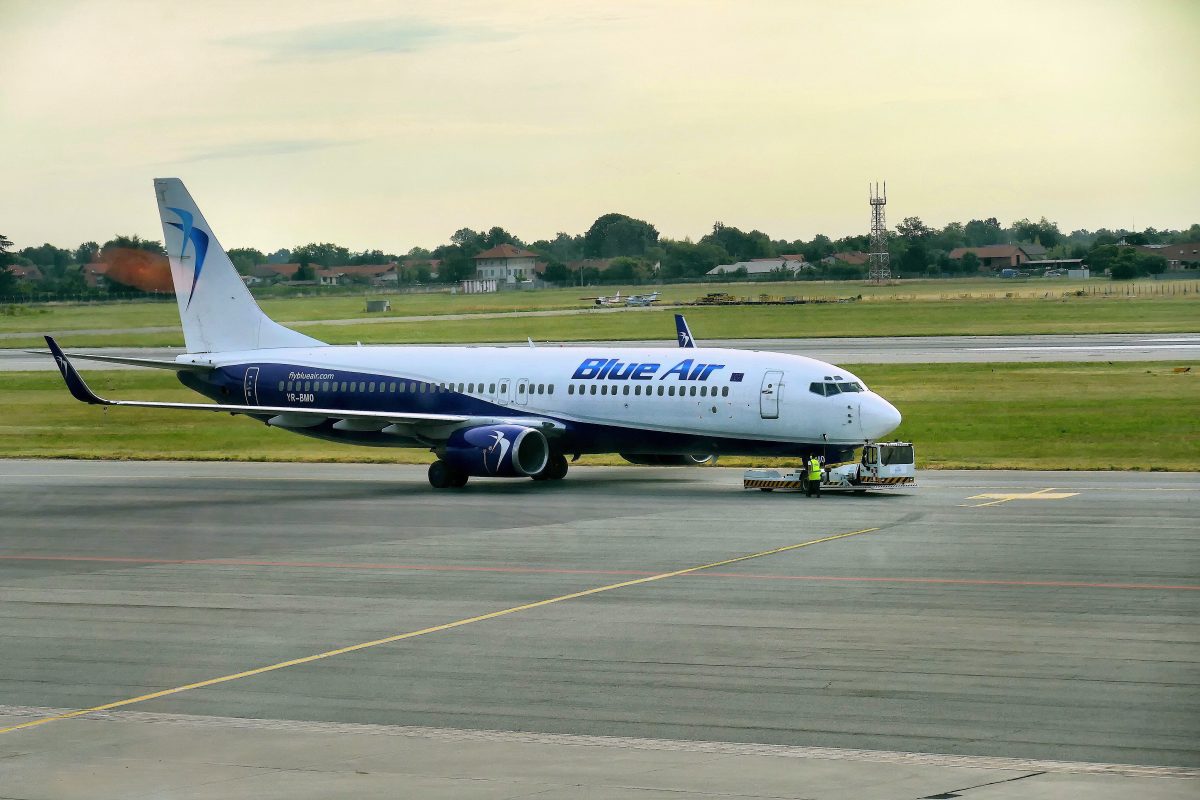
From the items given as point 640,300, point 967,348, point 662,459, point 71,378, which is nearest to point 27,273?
point 71,378

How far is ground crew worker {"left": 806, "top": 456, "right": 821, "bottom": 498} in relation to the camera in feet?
149

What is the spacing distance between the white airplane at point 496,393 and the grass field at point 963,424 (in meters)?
5.89

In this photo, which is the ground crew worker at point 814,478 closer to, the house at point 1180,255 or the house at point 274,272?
the house at point 274,272

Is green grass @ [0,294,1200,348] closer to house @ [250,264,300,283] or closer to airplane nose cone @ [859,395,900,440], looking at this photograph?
house @ [250,264,300,283]

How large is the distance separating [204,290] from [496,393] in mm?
13938

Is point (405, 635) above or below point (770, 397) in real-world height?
below

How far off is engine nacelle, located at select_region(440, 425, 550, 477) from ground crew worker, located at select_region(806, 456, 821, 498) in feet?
29.7

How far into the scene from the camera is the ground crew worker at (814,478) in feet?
Answer: 149

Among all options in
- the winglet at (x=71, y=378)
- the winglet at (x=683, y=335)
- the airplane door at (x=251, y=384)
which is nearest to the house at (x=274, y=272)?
the airplane door at (x=251, y=384)

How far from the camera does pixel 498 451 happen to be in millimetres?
48094

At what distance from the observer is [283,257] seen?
111438 millimetres

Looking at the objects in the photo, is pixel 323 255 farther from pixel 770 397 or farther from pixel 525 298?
pixel 770 397

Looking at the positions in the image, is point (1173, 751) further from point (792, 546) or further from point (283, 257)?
point (283, 257)

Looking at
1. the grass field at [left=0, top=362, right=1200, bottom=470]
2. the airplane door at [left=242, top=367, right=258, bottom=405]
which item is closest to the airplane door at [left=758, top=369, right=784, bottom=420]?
the grass field at [left=0, top=362, right=1200, bottom=470]
